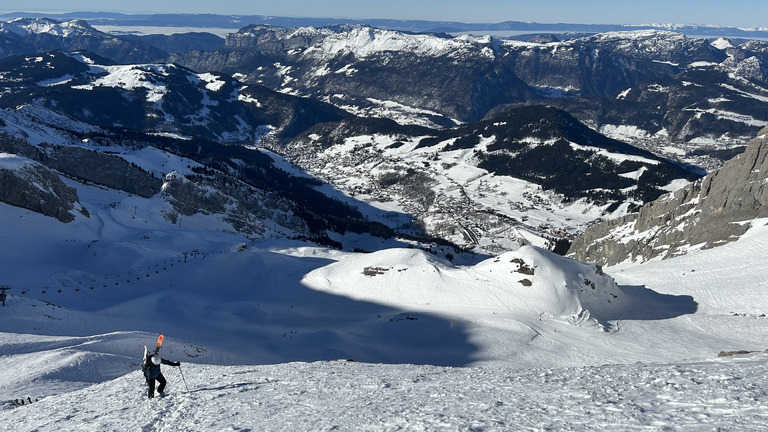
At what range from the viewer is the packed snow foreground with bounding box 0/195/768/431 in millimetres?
20766

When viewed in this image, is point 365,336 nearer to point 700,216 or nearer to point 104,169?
point 700,216

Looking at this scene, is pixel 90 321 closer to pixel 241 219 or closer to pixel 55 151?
pixel 241 219

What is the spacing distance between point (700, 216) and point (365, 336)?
7332 centimetres

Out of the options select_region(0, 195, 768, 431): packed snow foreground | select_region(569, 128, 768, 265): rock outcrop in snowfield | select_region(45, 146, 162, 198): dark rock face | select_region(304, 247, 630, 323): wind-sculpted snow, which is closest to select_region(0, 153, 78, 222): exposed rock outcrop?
select_region(0, 195, 768, 431): packed snow foreground

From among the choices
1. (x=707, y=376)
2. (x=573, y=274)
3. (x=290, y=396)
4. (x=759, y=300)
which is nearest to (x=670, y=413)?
(x=707, y=376)

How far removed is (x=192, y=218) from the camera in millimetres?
123625

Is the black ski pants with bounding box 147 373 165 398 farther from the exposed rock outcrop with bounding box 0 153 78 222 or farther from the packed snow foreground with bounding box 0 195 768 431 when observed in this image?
the exposed rock outcrop with bounding box 0 153 78 222

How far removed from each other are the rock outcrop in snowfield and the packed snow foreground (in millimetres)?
6565

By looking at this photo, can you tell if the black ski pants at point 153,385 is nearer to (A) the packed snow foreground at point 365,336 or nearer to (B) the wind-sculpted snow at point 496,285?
(A) the packed snow foreground at point 365,336

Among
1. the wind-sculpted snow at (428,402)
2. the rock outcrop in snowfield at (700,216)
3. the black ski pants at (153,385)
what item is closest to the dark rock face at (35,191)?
the wind-sculpted snow at (428,402)

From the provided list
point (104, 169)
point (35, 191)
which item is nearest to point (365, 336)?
point (35, 191)

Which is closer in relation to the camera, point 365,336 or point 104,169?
point 365,336

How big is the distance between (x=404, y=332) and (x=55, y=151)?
6357 inches

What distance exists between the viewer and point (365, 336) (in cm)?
5003
